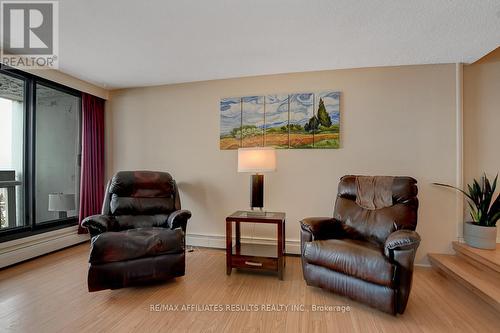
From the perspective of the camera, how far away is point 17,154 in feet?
9.37

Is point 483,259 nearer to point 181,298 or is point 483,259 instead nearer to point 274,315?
point 274,315

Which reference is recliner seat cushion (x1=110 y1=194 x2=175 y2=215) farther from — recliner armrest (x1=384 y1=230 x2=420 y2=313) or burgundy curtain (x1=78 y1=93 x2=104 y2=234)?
recliner armrest (x1=384 y1=230 x2=420 y2=313)

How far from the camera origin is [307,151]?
309 centimetres

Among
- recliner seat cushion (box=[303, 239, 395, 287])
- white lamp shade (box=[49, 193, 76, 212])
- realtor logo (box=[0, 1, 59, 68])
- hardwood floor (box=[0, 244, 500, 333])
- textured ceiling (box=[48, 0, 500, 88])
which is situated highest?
realtor logo (box=[0, 1, 59, 68])

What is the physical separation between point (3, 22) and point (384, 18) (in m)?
3.22

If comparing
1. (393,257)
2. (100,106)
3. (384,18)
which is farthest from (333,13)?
(100,106)

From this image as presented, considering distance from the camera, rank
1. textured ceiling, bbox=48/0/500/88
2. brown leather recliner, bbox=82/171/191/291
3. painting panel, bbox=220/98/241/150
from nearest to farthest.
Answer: textured ceiling, bbox=48/0/500/88 < brown leather recliner, bbox=82/171/191/291 < painting panel, bbox=220/98/241/150

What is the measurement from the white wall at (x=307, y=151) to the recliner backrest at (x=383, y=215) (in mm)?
531

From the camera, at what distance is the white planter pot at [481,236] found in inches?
95.4

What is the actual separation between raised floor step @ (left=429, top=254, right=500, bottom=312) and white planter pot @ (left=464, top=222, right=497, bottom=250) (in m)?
0.22

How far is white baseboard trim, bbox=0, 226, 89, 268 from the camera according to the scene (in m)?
2.63

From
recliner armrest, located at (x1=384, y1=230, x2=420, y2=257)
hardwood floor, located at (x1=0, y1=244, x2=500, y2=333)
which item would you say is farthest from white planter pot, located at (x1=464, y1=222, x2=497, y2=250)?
recliner armrest, located at (x1=384, y1=230, x2=420, y2=257)

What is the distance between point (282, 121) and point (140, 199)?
1992mm

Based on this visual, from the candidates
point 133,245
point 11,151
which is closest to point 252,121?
point 133,245
